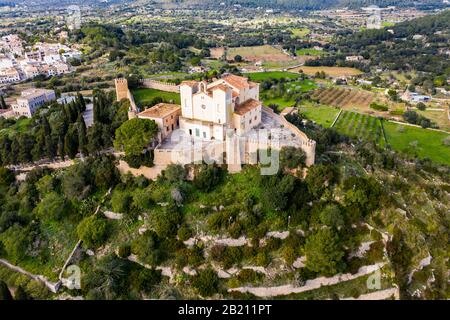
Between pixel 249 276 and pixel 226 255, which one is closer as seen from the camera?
pixel 249 276

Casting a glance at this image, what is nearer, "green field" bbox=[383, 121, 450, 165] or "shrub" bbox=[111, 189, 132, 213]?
"shrub" bbox=[111, 189, 132, 213]

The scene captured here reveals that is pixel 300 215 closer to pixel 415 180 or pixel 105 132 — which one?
pixel 415 180

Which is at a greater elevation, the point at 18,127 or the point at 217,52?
the point at 217,52

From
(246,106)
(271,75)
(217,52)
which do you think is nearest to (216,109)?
(246,106)

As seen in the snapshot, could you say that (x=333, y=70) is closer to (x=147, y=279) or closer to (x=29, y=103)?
(x=29, y=103)

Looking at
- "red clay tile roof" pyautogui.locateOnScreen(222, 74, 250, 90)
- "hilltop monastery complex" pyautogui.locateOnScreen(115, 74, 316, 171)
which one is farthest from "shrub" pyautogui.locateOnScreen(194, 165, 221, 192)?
"red clay tile roof" pyautogui.locateOnScreen(222, 74, 250, 90)

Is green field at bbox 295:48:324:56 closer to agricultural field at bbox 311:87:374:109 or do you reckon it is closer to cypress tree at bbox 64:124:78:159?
agricultural field at bbox 311:87:374:109

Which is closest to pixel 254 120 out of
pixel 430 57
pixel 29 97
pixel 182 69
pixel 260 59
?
pixel 29 97
